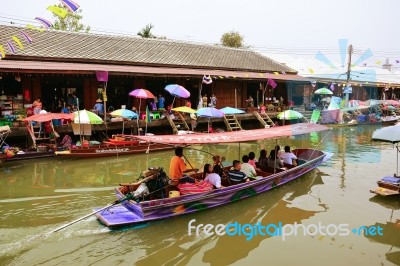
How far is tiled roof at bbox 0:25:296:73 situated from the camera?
16016 millimetres

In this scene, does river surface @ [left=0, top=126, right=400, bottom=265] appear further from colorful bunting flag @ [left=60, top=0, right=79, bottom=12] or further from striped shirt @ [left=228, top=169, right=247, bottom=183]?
colorful bunting flag @ [left=60, top=0, right=79, bottom=12]

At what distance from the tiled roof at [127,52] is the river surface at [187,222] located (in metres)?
6.24

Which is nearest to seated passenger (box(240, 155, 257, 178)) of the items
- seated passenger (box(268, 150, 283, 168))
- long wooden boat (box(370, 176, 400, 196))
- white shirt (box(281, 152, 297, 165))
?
seated passenger (box(268, 150, 283, 168))

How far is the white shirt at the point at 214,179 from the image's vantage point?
25.5 feet

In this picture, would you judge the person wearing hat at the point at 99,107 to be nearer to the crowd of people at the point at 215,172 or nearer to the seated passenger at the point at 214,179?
the crowd of people at the point at 215,172

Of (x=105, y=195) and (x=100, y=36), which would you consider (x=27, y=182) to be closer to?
(x=105, y=195)

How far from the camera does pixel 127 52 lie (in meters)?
19.2

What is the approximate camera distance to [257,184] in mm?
8508

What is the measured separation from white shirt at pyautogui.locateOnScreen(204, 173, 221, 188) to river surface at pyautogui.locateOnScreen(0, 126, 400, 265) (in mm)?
635

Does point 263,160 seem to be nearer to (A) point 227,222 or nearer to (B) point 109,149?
(A) point 227,222

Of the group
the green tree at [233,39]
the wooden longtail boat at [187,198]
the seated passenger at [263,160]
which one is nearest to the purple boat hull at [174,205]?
the wooden longtail boat at [187,198]

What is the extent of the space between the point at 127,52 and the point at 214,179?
1342 cm

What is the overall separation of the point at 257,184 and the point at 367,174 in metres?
5.11

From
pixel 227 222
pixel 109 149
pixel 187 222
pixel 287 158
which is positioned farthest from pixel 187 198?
pixel 109 149
